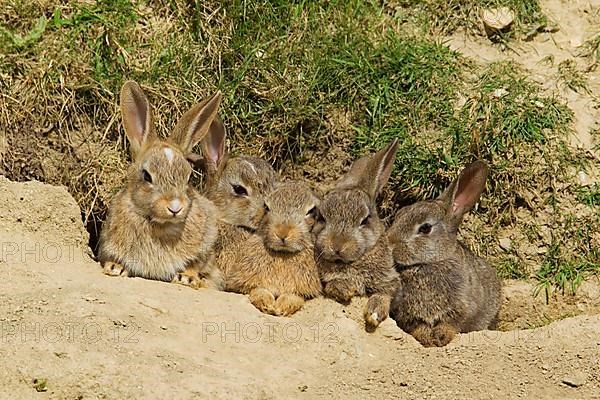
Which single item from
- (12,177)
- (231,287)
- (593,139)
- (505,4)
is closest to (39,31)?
(12,177)

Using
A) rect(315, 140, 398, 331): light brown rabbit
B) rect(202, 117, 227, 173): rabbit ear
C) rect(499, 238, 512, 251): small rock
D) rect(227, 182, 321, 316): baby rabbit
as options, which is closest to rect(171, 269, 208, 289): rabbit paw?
rect(227, 182, 321, 316): baby rabbit

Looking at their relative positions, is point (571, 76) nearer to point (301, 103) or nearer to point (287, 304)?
point (301, 103)

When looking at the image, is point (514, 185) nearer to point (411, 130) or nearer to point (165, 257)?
point (411, 130)

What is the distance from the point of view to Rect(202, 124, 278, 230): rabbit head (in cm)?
707

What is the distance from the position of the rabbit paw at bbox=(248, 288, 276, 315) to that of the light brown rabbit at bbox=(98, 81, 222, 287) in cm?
34

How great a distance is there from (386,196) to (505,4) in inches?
68.3

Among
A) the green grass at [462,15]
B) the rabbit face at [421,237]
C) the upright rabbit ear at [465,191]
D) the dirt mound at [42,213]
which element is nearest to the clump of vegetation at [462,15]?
the green grass at [462,15]

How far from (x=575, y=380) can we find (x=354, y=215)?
166cm

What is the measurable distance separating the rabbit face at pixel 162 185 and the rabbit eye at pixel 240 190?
0.52 m

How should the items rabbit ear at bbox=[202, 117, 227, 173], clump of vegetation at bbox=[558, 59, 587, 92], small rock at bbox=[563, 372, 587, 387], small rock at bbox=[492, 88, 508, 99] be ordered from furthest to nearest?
A: clump of vegetation at bbox=[558, 59, 587, 92], small rock at bbox=[492, 88, 508, 99], rabbit ear at bbox=[202, 117, 227, 173], small rock at bbox=[563, 372, 587, 387]

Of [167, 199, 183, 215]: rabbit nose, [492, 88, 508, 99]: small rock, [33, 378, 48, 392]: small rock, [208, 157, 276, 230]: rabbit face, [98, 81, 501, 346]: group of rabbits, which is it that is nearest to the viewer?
[33, 378, 48, 392]: small rock

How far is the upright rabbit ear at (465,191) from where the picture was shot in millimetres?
7082

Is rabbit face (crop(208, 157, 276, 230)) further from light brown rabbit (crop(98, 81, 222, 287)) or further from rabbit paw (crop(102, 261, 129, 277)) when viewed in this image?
rabbit paw (crop(102, 261, 129, 277))

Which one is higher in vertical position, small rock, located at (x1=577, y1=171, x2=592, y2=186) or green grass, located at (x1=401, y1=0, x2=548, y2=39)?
green grass, located at (x1=401, y1=0, x2=548, y2=39)
